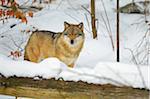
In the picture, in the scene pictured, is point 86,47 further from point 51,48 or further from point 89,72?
point 89,72

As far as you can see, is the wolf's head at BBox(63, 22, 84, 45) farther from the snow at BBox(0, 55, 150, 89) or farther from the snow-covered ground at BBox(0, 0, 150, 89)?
the snow at BBox(0, 55, 150, 89)

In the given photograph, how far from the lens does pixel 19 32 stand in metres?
5.39

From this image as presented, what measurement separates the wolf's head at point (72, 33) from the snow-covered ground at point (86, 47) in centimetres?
29

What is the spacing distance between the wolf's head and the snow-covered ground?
0.94 feet

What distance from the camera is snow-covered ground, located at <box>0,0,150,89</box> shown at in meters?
2.52

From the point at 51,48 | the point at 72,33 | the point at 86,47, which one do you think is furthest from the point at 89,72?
the point at 86,47

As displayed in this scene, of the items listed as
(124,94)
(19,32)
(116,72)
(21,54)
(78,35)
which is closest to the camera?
(124,94)

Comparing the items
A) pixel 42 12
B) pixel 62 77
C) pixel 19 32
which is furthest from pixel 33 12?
pixel 62 77

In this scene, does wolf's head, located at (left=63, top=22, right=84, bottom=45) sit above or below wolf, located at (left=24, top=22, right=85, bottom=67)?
above

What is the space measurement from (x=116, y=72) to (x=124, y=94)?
7.8 inches

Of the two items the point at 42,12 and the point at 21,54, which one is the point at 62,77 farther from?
the point at 42,12

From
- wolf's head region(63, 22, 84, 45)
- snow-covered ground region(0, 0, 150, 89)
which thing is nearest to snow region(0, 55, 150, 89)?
snow-covered ground region(0, 0, 150, 89)

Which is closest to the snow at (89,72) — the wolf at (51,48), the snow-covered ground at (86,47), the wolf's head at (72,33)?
the snow-covered ground at (86,47)

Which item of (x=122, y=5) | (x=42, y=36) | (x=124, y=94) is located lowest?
(x=124, y=94)
